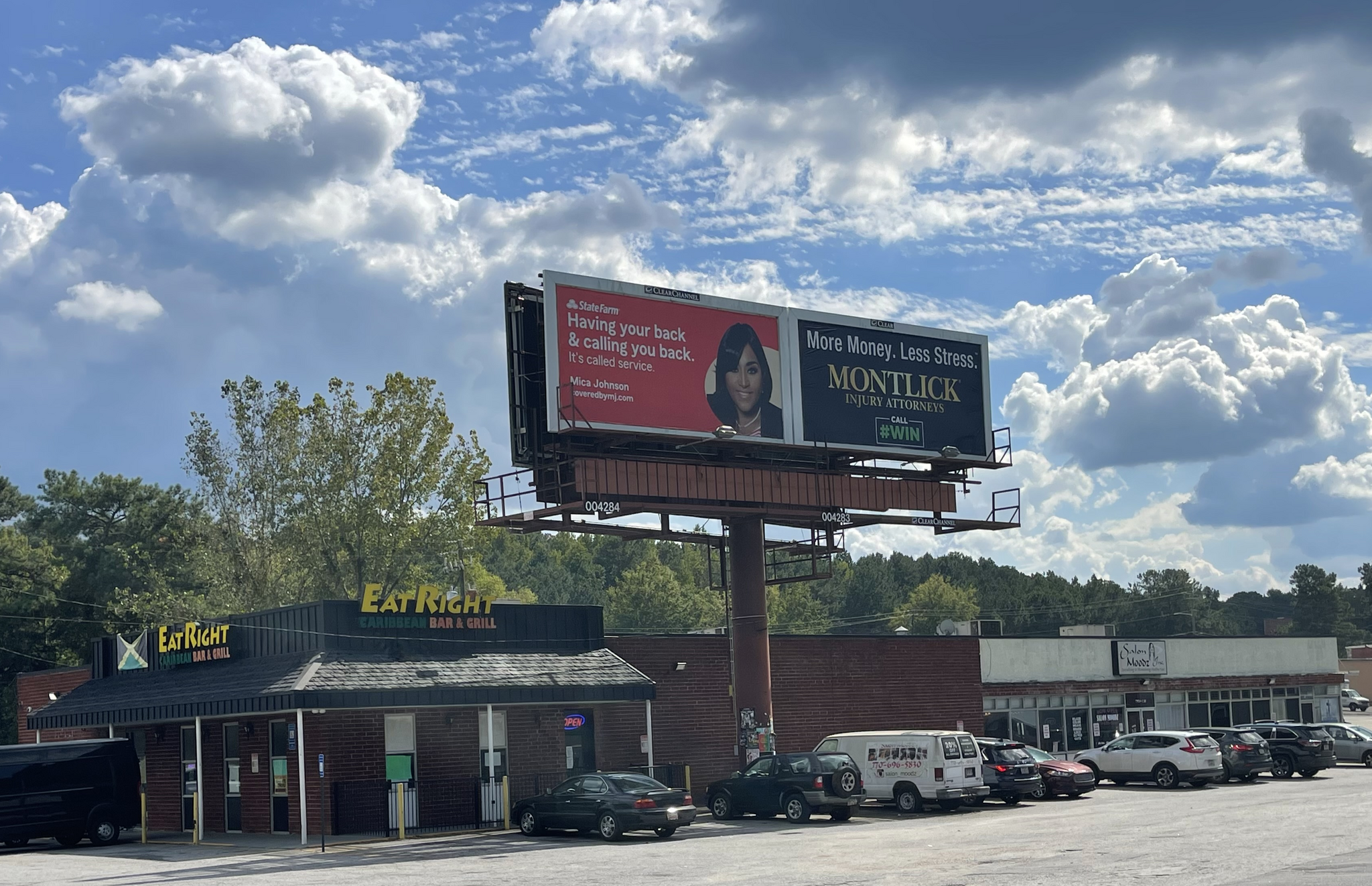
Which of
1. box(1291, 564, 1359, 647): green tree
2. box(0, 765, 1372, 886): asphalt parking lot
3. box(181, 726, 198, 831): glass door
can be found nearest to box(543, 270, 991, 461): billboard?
box(0, 765, 1372, 886): asphalt parking lot

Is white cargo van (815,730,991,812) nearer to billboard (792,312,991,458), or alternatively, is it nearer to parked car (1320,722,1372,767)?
billboard (792,312,991,458)

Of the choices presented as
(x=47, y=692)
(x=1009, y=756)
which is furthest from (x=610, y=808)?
→ (x=47, y=692)

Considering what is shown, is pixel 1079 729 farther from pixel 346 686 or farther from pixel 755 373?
pixel 346 686

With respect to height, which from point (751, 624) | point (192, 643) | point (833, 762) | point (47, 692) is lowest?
point (833, 762)

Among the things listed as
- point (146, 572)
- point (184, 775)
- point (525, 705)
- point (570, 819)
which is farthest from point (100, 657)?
point (146, 572)

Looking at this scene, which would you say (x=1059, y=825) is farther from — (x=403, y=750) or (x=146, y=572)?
(x=146, y=572)

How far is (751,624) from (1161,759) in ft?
37.6

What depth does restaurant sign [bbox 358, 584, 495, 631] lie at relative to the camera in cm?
3372

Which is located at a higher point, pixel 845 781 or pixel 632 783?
pixel 632 783

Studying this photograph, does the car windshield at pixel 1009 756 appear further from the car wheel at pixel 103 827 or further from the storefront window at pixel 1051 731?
the car wheel at pixel 103 827

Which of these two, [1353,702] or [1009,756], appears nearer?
[1009,756]

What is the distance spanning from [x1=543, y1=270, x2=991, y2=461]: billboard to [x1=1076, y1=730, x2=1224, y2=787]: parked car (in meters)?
9.02

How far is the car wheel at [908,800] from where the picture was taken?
33.3 meters

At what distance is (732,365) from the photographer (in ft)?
125
